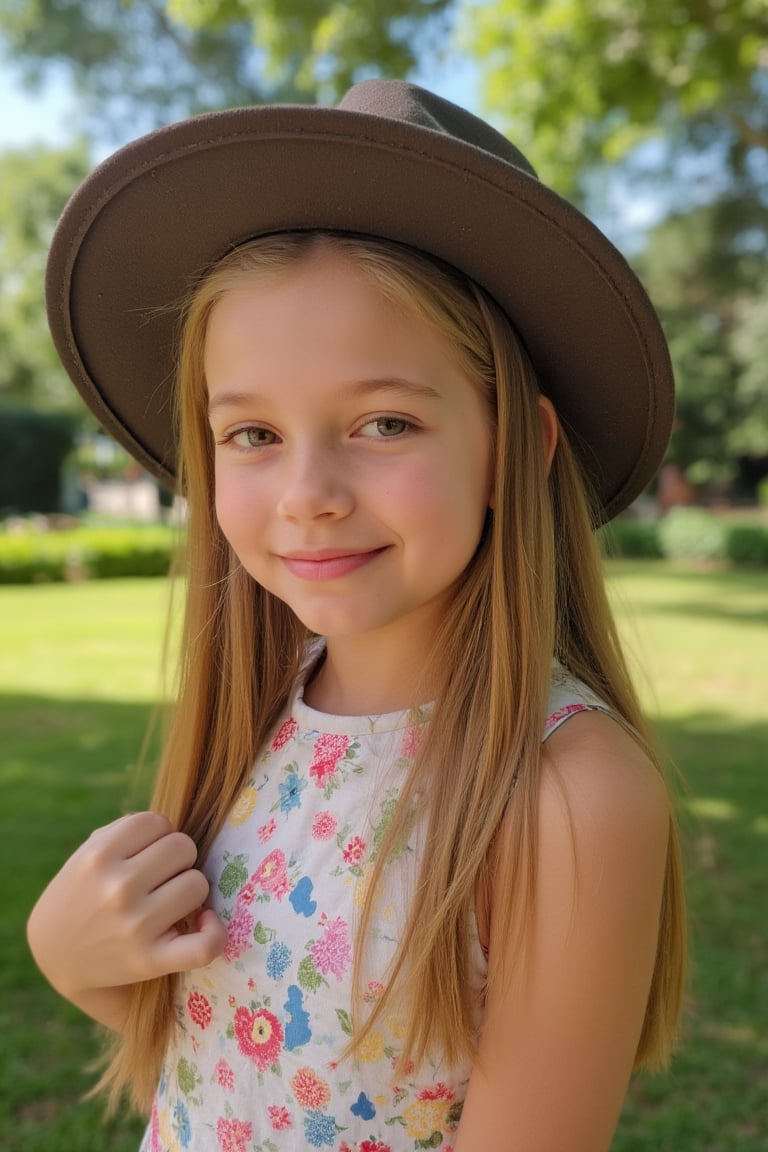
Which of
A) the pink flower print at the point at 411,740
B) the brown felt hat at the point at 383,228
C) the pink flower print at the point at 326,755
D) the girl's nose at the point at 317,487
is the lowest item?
the pink flower print at the point at 326,755

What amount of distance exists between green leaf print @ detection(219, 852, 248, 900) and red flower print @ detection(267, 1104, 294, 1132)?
0.28m

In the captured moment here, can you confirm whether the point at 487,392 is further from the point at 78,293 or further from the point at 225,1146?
the point at 225,1146

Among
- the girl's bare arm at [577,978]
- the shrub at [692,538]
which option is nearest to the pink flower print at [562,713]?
the girl's bare arm at [577,978]

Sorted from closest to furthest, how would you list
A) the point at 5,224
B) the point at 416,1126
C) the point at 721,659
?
the point at 416,1126 < the point at 721,659 < the point at 5,224

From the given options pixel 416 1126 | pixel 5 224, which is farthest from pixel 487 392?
pixel 5 224

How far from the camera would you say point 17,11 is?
20.4 m

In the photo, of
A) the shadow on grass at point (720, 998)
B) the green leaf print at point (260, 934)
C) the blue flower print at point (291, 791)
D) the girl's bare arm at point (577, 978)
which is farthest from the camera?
the shadow on grass at point (720, 998)

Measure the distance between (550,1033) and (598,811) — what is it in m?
0.25

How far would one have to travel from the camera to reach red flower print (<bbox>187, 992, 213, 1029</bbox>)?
1.48 m

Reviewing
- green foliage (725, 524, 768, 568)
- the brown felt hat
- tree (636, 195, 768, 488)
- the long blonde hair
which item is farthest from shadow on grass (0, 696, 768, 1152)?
tree (636, 195, 768, 488)

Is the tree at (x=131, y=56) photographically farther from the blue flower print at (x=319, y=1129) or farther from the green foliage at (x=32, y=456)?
the blue flower print at (x=319, y=1129)

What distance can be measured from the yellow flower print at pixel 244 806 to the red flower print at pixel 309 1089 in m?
0.36

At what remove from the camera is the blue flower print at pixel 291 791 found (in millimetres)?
1514

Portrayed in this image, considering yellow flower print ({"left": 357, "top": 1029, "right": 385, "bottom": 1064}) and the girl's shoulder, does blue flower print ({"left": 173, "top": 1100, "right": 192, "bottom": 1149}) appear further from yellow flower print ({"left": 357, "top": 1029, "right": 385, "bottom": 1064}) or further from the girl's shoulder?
the girl's shoulder
